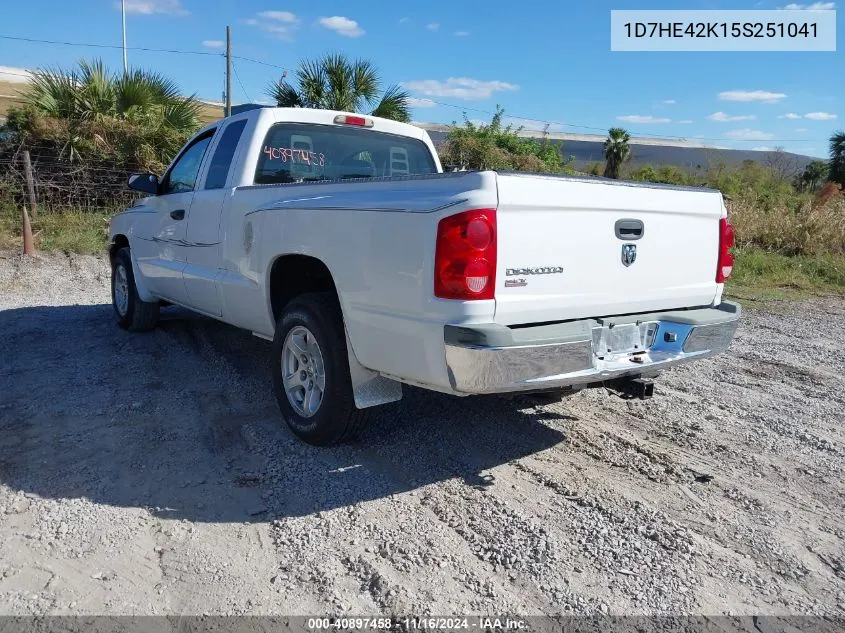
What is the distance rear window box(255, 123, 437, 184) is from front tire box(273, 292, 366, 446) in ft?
3.78

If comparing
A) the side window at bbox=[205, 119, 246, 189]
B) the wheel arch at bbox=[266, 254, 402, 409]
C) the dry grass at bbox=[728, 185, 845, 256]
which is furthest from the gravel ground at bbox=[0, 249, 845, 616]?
the dry grass at bbox=[728, 185, 845, 256]

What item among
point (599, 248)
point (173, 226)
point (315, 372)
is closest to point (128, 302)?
point (173, 226)

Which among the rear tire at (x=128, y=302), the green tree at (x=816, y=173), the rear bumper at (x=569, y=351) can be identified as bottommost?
the rear tire at (x=128, y=302)

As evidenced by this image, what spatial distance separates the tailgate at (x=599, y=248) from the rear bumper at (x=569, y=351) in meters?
0.09

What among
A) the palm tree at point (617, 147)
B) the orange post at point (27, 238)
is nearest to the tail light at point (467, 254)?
the orange post at point (27, 238)

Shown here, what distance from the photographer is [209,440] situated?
3990 millimetres

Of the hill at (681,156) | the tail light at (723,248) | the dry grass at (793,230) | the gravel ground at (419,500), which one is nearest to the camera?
the gravel ground at (419,500)

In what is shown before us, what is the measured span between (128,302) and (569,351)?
512 centimetres

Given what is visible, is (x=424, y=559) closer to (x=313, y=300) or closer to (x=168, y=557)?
(x=168, y=557)

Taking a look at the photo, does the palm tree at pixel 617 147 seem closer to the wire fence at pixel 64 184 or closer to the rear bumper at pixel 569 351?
the wire fence at pixel 64 184

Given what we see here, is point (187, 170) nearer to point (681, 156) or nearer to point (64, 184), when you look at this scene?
point (64, 184)

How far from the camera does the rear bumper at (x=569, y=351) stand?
2.86m

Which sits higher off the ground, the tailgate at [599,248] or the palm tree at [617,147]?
the palm tree at [617,147]

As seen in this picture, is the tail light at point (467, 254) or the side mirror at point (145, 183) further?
the side mirror at point (145, 183)
